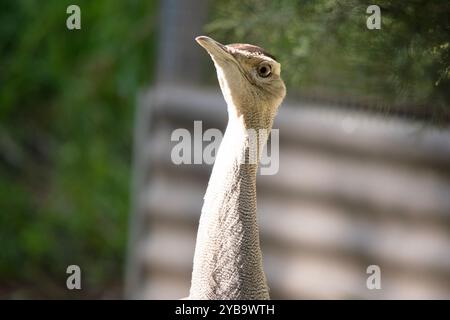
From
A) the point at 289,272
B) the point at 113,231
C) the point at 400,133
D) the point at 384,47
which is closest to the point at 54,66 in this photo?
the point at 113,231

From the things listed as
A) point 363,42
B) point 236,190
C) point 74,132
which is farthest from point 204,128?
point 236,190

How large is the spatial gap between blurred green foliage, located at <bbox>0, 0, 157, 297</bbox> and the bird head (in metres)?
2.68

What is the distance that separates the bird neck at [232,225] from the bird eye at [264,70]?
0.10m

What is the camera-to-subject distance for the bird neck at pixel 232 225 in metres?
2.02

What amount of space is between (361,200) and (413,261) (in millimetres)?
313

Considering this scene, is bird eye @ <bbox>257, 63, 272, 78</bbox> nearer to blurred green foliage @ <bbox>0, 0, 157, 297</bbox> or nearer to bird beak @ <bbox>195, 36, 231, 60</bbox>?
bird beak @ <bbox>195, 36, 231, 60</bbox>

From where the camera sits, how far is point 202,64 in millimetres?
3674

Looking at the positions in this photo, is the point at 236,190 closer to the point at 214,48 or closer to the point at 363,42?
the point at 214,48

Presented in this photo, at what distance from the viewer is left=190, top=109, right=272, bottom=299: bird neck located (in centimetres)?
202

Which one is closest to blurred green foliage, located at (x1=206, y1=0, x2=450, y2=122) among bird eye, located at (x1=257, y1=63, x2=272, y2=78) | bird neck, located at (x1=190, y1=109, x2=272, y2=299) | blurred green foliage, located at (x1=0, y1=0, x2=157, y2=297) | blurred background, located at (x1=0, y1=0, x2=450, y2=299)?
blurred background, located at (x1=0, y1=0, x2=450, y2=299)

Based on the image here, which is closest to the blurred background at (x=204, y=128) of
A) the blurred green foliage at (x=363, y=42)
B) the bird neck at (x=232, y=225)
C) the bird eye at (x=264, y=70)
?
the blurred green foliage at (x=363, y=42)

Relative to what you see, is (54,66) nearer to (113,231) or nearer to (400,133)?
(113,231)

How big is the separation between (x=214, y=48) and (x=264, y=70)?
15cm
